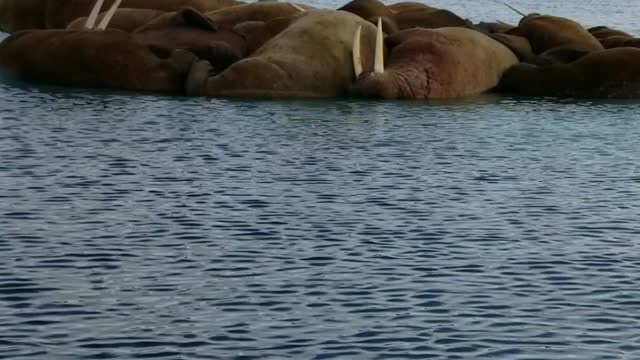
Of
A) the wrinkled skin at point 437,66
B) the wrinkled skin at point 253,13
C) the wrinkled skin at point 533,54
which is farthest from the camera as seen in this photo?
the wrinkled skin at point 253,13

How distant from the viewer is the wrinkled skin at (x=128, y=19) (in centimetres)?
2981

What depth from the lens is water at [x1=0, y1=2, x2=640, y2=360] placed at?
35.5 feet

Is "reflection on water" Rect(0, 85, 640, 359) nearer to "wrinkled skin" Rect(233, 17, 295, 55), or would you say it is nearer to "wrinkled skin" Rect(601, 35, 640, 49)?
"wrinkled skin" Rect(233, 17, 295, 55)

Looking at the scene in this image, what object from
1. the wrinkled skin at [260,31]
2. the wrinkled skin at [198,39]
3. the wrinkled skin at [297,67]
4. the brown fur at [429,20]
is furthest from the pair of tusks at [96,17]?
the brown fur at [429,20]

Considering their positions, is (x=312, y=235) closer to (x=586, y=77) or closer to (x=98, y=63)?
(x=98, y=63)

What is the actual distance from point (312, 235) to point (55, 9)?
68.2 feet

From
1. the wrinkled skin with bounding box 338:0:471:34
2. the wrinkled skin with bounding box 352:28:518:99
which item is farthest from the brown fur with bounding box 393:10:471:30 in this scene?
the wrinkled skin with bounding box 352:28:518:99

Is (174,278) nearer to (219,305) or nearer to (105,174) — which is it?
(219,305)

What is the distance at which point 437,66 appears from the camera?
26.1m

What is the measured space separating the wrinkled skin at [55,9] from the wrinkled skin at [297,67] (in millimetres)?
6601

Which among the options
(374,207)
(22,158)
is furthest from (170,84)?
(374,207)

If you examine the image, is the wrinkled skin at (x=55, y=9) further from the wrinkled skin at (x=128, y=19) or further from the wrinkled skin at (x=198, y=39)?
the wrinkled skin at (x=198, y=39)

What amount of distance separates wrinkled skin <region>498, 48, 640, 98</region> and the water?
9.91ft

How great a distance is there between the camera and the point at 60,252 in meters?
13.3
